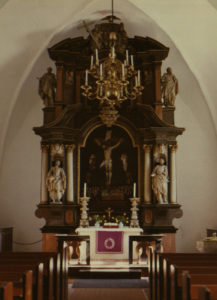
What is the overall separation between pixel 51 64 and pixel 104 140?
3557 mm

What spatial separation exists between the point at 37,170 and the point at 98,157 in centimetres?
267

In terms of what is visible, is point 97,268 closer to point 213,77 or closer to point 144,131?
point 144,131

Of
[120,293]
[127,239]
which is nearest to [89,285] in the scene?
[120,293]

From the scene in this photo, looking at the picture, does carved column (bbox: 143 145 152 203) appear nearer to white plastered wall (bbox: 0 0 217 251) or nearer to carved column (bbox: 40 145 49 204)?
white plastered wall (bbox: 0 0 217 251)

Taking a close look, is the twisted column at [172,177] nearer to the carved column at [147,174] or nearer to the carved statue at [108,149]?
the carved column at [147,174]

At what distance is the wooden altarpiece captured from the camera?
43.1 feet

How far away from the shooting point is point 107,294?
818 centimetres

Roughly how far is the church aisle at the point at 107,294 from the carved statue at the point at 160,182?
4505 mm

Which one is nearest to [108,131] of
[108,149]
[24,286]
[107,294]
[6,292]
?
[108,149]

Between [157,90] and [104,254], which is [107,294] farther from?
[157,90]

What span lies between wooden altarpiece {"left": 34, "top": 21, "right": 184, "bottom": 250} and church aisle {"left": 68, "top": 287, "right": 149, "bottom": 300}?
4355 mm

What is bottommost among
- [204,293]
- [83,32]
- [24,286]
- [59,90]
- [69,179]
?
[24,286]

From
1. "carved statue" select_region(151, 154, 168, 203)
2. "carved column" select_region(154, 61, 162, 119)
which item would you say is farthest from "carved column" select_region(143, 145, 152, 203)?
"carved column" select_region(154, 61, 162, 119)

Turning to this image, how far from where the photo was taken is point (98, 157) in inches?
546
